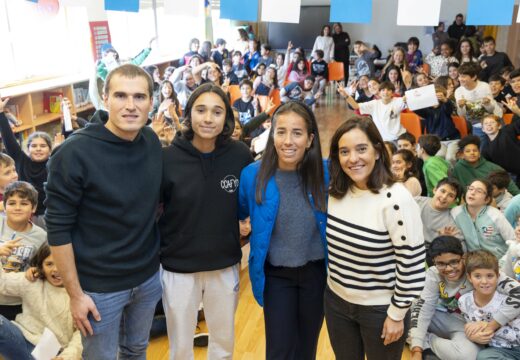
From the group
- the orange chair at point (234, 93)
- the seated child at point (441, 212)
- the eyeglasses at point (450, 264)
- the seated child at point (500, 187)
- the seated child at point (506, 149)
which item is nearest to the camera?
the eyeglasses at point (450, 264)

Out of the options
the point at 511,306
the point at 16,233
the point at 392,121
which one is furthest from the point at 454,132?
the point at 16,233

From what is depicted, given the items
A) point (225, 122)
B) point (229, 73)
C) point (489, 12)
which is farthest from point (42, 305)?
point (229, 73)

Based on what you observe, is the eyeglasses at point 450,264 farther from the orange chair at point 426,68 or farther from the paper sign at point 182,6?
the orange chair at point 426,68

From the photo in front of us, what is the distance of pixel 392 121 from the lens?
5195 mm

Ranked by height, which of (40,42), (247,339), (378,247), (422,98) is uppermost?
(40,42)

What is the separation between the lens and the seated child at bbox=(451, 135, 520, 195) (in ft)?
12.8

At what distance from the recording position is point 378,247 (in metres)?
1.61

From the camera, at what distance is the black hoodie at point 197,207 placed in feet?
5.87

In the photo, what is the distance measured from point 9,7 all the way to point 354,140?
5577 millimetres

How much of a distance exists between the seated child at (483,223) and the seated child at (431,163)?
760 mm

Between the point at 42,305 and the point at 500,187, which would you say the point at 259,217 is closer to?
the point at 42,305

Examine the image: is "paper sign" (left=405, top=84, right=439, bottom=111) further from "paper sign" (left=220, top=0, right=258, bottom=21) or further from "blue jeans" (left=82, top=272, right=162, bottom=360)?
"blue jeans" (left=82, top=272, right=162, bottom=360)

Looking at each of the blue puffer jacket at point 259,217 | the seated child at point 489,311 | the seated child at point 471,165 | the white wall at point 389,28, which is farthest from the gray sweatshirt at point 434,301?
the white wall at point 389,28

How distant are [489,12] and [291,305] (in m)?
2.08
